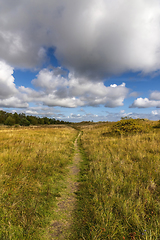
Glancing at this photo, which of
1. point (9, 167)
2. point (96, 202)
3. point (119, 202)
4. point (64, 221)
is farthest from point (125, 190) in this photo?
point (9, 167)

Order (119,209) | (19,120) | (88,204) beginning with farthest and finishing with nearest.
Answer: (19,120) → (88,204) → (119,209)

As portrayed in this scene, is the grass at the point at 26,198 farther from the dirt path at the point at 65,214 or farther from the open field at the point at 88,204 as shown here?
the dirt path at the point at 65,214

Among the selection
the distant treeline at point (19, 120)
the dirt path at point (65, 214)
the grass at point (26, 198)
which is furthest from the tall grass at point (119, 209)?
the distant treeline at point (19, 120)

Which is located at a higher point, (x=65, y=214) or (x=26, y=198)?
(x=26, y=198)

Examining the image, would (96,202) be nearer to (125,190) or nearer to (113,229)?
(113,229)

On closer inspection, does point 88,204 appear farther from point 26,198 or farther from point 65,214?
point 26,198

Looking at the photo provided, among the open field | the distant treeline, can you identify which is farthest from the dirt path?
the distant treeline

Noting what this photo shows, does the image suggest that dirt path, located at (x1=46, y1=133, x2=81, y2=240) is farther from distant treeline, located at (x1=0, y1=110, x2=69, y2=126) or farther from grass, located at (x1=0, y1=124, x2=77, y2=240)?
distant treeline, located at (x1=0, y1=110, x2=69, y2=126)

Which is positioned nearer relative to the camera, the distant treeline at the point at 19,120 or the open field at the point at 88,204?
the open field at the point at 88,204

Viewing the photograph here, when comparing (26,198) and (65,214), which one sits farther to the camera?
(26,198)

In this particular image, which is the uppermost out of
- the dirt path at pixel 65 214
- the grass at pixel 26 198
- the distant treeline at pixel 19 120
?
the distant treeline at pixel 19 120

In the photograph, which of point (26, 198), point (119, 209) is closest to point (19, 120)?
point (26, 198)

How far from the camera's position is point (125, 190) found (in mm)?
4887

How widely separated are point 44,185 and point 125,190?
3.62 meters
